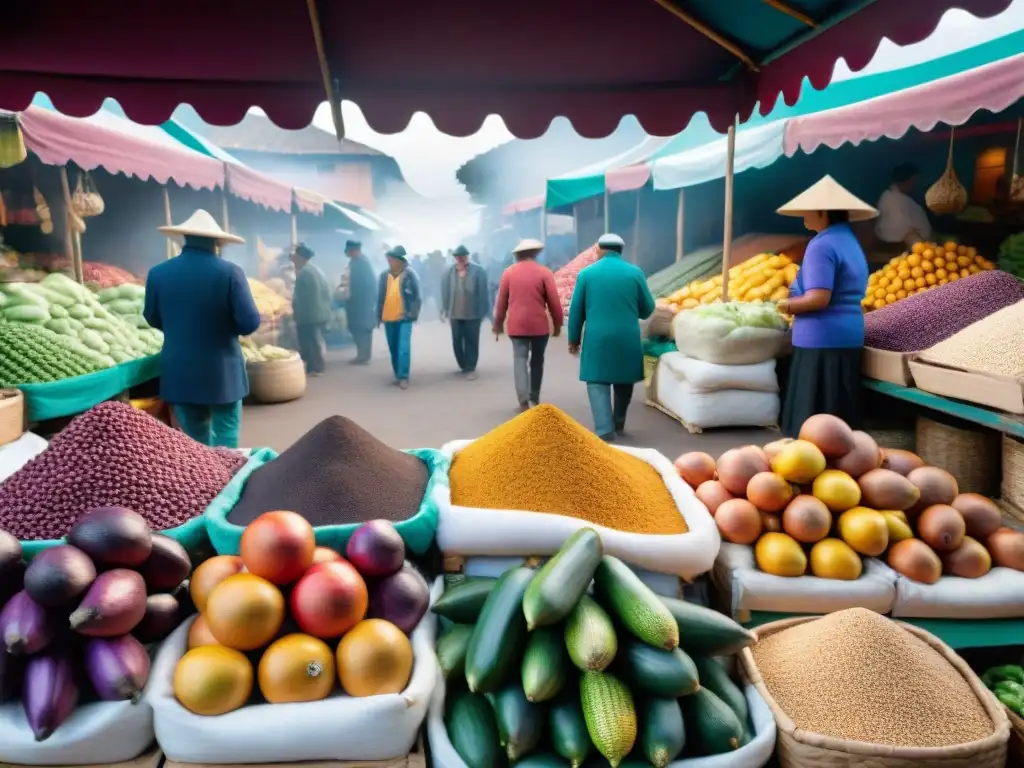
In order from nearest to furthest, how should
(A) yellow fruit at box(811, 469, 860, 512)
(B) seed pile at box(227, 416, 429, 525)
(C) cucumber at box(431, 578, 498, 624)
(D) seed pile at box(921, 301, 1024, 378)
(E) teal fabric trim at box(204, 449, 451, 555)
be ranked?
(C) cucumber at box(431, 578, 498, 624)
(E) teal fabric trim at box(204, 449, 451, 555)
(B) seed pile at box(227, 416, 429, 525)
(A) yellow fruit at box(811, 469, 860, 512)
(D) seed pile at box(921, 301, 1024, 378)

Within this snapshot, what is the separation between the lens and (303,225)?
2186 cm

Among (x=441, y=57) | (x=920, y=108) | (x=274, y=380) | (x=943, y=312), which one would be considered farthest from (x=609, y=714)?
(x=274, y=380)

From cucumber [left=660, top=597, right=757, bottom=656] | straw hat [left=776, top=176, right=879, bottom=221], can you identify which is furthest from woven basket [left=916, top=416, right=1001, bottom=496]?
cucumber [left=660, top=597, right=757, bottom=656]

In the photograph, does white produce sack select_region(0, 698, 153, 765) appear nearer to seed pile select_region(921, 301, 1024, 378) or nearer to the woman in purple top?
seed pile select_region(921, 301, 1024, 378)

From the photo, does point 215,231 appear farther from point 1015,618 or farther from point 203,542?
point 1015,618

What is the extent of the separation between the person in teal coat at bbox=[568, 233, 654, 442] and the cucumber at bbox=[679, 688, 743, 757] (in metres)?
4.01

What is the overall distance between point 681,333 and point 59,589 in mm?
4985

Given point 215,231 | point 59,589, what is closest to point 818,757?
point 59,589

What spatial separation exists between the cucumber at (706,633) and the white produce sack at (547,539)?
0.21 metres

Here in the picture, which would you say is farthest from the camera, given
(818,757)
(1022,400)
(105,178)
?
(105,178)

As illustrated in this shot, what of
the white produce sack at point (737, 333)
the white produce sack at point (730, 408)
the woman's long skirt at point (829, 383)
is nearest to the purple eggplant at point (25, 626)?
the woman's long skirt at point (829, 383)

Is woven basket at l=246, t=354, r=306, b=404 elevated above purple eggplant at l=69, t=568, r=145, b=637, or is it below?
below

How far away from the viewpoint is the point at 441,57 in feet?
8.96

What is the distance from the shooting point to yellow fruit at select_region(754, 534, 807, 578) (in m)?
2.09
